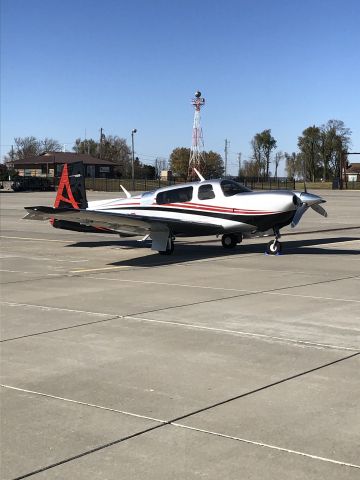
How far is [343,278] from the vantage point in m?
12.5

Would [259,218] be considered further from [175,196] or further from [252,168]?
[252,168]

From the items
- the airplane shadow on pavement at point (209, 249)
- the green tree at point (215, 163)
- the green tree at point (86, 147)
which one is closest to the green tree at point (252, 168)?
the green tree at point (215, 163)

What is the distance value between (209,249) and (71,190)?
16.3 ft

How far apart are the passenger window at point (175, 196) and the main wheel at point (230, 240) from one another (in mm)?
1875

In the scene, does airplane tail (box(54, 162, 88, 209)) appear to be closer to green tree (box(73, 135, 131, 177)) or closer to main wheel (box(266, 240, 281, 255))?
main wheel (box(266, 240, 281, 255))

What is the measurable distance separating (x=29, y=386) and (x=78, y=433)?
1.28 metres

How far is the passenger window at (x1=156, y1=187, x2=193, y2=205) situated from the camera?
17.4m

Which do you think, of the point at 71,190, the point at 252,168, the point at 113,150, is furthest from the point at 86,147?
the point at 71,190

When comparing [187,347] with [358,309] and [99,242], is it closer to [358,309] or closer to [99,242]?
[358,309]

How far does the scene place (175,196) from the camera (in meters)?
17.5

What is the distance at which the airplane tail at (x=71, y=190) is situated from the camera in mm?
19922

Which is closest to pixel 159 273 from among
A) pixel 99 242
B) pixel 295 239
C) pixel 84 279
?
pixel 84 279

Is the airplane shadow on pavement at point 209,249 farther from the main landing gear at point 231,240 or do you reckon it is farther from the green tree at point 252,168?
the green tree at point 252,168

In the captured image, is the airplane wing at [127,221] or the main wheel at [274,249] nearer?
the airplane wing at [127,221]
